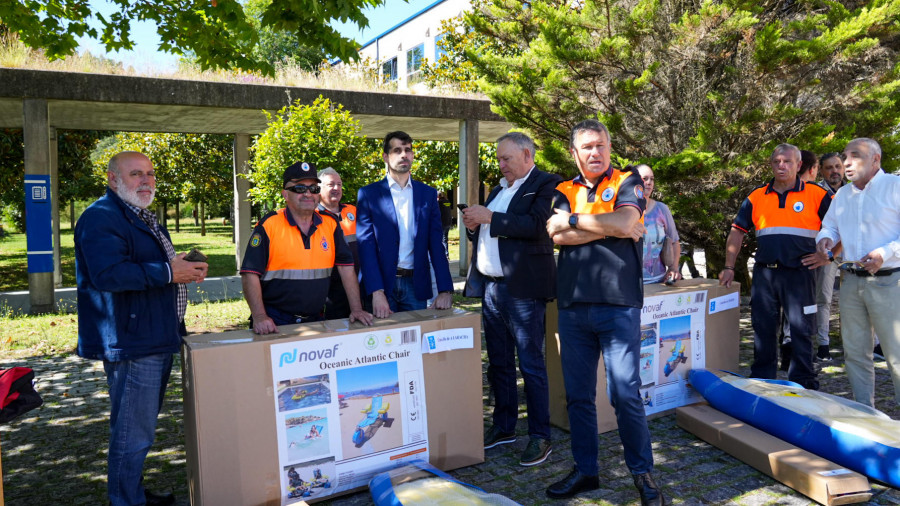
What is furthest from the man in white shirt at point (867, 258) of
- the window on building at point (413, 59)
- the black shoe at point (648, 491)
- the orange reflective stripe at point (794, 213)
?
the window on building at point (413, 59)

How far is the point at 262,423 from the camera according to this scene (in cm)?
351

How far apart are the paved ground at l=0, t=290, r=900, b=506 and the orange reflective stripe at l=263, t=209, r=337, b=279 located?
4.76 feet

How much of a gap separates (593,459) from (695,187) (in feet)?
17.3

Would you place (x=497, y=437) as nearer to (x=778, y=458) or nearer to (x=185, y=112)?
(x=778, y=458)

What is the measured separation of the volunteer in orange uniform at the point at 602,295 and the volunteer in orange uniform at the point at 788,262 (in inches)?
92.9

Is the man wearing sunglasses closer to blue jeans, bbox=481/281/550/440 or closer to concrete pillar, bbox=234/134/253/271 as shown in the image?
blue jeans, bbox=481/281/550/440

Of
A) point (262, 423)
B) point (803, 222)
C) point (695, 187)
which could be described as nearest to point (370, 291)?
point (262, 423)

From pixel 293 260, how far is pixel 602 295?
6.43ft

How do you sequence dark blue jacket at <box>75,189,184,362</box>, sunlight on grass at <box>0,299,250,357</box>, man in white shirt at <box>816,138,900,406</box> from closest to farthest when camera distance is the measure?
dark blue jacket at <box>75,189,184,362</box>
man in white shirt at <box>816,138,900,406</box>
sunlight on grass at <box>0,299,250,357</box>

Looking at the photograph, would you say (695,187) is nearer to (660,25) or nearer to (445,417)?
(660,25)

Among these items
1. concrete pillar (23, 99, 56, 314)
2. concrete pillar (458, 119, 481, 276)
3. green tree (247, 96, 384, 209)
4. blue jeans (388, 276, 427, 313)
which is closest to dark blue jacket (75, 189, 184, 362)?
blue jeans (388, 276, 427, 313)

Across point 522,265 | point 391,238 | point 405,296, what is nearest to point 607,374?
point 522,265

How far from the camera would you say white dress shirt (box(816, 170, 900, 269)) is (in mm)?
4605

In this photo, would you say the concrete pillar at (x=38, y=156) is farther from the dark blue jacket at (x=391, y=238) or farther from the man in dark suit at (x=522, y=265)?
the man in dark suit at (x=522, y=265)
